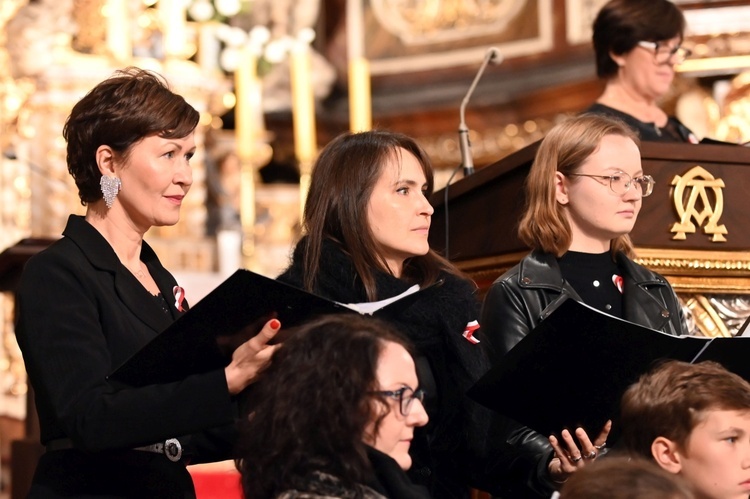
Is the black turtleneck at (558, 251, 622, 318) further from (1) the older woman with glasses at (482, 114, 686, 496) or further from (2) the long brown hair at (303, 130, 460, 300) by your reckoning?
(2) the long brown hair at (303, 130, 460, 300)

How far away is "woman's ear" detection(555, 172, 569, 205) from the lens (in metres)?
3.67

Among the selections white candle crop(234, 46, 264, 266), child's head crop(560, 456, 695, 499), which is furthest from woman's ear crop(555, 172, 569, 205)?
white candle crop(234, 46, 264, 266)

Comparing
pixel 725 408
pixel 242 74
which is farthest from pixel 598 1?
pixel 725 408

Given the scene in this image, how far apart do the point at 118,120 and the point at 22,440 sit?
96.9 inches

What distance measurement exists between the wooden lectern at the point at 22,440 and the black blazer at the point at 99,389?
1.98 meters

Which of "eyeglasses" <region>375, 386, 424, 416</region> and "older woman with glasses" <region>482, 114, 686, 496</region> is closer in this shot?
"eyeglasses" <region>375, 386, 424, 416</region>

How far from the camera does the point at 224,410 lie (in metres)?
2.75

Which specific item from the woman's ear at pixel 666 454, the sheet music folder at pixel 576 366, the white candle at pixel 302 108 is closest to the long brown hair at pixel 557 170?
the sheet music folder at pixel 576 366

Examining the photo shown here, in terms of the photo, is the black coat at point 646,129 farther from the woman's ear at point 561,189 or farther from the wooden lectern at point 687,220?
the woman's ear at point 561,189

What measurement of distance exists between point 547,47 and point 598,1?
458mm

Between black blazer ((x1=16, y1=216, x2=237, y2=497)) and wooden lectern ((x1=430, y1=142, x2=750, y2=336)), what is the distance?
1.27 m

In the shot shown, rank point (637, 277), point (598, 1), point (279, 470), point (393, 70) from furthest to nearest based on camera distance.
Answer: point (393, 70) → point (598, 1) → point (637, 277) → point (279, 470)

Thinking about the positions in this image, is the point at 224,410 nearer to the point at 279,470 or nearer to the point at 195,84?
the point at 279,470

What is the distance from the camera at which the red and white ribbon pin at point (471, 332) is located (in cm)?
321
